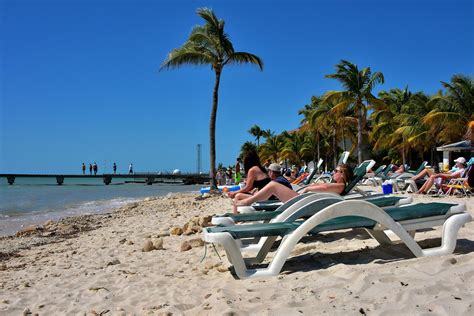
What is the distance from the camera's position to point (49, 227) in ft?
34.8

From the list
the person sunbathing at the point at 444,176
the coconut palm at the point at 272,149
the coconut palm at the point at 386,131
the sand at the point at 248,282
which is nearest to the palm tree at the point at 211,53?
the person sunbathing at the point at 444,176

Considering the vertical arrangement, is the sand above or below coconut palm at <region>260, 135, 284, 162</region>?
below

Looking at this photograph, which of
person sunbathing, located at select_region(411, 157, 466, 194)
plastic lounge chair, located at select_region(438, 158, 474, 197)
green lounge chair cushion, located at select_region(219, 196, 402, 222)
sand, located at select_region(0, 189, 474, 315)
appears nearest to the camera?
sand, located at select_region(0, 189, 474, 315)

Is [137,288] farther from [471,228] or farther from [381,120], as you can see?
[381,120]

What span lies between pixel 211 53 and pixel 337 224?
14.2 m

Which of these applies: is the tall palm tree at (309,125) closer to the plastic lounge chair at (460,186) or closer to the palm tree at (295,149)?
the palm tree at (295,149)

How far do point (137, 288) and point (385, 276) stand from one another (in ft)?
7.12

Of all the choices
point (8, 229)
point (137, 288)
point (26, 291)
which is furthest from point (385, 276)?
point (8, 229)

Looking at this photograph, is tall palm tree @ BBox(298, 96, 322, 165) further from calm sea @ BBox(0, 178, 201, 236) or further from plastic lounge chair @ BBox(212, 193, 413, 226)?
plastic lounge chair @ BBox(212, 193, 413, 226)

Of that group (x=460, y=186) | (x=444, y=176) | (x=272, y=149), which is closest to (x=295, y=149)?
(x=272, y=149)

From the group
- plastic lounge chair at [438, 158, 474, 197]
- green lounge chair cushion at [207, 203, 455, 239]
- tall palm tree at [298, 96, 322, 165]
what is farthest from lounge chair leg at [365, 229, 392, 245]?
tall palm tree at [298, 96, 322, 165]

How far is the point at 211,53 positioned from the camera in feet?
55.8

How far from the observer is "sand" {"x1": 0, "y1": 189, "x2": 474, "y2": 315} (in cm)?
278

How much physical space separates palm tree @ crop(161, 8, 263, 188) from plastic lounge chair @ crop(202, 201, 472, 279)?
1329 centimetres
